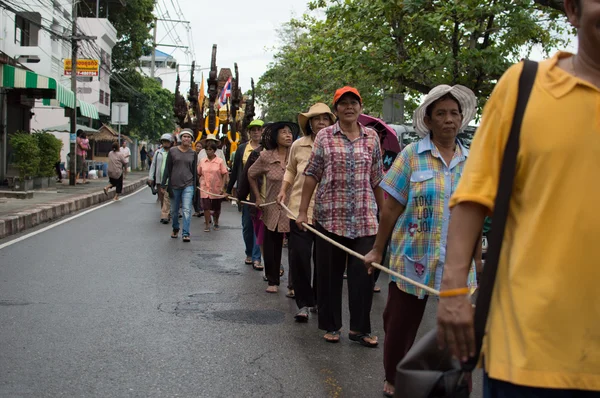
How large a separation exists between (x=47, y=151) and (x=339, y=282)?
18135mm

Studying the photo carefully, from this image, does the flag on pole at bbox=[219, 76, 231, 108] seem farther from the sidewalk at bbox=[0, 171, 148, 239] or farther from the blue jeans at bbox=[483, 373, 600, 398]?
the blue jeans at bbox=[483, 373, 600, 398]

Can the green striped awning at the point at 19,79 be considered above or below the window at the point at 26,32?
below

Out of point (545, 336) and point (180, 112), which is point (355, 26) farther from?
point (545, 336)

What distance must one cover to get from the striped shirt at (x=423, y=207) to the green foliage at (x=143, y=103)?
45310 mm

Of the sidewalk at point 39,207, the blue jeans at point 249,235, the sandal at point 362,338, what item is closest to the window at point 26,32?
the sidewalk at point 39,207

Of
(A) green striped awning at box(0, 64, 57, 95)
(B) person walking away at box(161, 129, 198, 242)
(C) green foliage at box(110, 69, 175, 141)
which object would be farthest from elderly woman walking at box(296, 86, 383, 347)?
(C) green foliage at box(110, 69, 175, 141)

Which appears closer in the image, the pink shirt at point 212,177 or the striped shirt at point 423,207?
the striped shirt at point 423,207

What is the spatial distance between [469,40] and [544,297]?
13468 mm

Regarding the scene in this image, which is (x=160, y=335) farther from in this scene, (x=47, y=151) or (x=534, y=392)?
(x=47, y=151)

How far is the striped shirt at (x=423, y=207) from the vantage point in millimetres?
4039

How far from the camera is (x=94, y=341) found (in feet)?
18.0

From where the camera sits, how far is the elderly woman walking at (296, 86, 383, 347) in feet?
17.9

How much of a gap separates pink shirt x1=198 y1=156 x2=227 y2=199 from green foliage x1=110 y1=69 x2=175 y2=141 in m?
35.3

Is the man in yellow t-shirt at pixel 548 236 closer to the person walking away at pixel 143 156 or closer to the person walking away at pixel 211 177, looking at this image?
the person walking away at pixel 211 177
